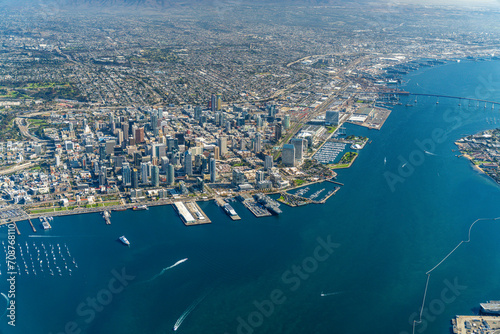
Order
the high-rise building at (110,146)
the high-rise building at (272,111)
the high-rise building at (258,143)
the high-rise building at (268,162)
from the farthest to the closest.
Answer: the high-rise building at (272,111), the high-rise building at (258,143), the high-rise building at (110,146), the high-rise building at (268,162)

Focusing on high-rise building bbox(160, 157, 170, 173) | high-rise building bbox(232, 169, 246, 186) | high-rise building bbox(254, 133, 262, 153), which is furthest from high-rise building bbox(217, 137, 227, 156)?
high-rise building bbox(232, 169, 246, 186)

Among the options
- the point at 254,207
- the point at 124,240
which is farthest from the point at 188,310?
the point at 254,207

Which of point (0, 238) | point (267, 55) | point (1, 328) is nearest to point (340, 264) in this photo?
point (1, 328)

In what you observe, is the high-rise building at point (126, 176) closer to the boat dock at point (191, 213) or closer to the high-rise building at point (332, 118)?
the boat dock at point (191, 213)

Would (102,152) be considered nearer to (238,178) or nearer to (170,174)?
(170,174)

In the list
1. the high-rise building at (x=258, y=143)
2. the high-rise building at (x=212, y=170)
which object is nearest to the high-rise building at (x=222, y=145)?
the high-rise building at (x=258, y=143)

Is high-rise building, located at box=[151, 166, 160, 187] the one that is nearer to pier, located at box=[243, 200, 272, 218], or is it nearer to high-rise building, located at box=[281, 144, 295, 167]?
pier, located at box=[243, 200, 272, 218]
